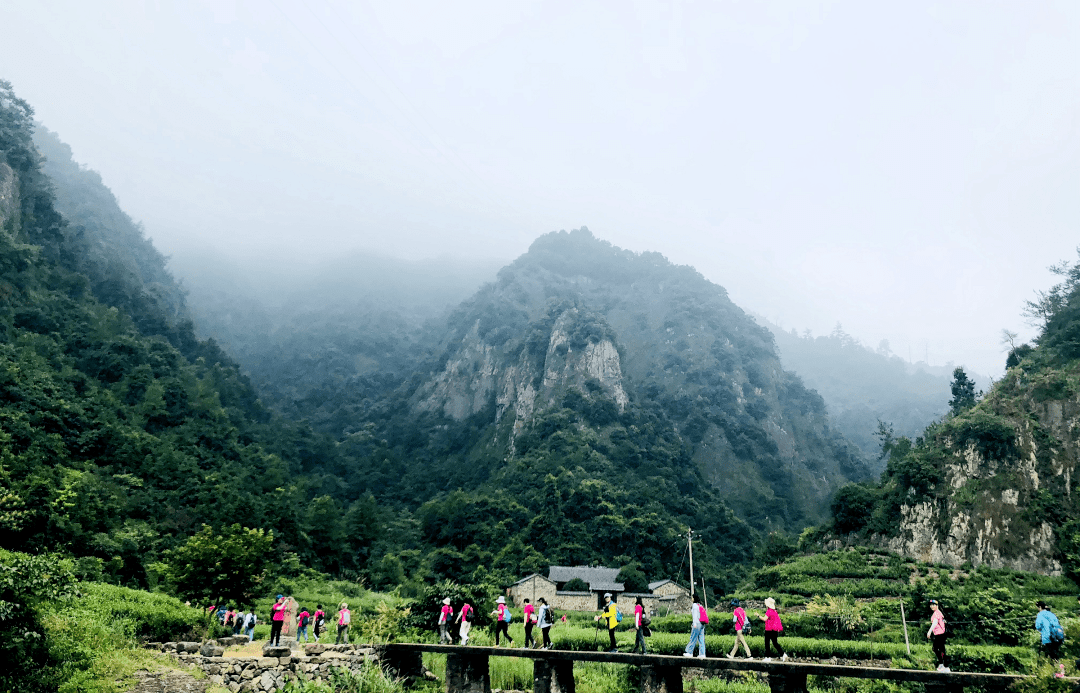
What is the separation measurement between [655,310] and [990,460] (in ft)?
334

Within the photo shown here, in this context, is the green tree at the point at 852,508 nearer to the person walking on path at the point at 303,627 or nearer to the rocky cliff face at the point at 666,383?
the rocky cliff face at the point at 666,383

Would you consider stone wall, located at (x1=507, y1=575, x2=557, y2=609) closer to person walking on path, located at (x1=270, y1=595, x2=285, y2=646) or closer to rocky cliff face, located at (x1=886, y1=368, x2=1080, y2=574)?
rocky cliff face, located at (x1=886, y1=368, x2=1080, y2=574)

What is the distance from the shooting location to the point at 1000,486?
44906 millimetres

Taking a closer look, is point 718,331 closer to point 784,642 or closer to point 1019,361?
point 1019,361

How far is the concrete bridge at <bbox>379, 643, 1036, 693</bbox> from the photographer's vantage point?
40.5ft

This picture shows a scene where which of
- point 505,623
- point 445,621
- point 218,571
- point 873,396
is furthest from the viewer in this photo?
point 873,396

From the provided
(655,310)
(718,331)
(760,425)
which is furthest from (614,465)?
(655,310)

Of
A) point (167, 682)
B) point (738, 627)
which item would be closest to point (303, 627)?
point (167, 682)

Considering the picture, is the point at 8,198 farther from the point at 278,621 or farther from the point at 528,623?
the point at 528,623

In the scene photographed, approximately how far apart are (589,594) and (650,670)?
1463 inches

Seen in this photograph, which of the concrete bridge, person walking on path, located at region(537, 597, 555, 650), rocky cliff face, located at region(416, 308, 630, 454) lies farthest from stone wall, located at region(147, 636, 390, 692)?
rocky cliff face, located at region(416, 308, 630, 454)

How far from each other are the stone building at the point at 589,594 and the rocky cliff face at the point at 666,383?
40558mm

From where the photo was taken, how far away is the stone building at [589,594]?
4900 centimetres

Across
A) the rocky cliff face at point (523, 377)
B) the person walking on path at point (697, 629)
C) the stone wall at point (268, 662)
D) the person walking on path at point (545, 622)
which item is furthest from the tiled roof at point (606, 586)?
the rocky cliff face at point (523, 377)
